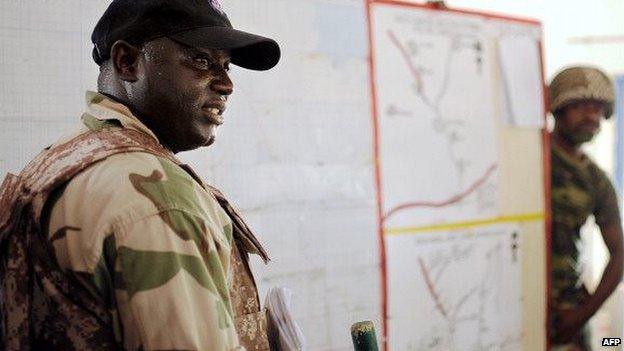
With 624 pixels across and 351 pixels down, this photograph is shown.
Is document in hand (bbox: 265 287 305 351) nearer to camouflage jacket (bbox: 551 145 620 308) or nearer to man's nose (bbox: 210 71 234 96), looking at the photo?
man's nose (bbox: 210 71 234 96)

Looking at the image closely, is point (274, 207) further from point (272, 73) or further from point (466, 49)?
point (466, 49)

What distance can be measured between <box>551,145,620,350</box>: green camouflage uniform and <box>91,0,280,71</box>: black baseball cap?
160cm

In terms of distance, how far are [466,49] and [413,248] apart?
0.61 meters

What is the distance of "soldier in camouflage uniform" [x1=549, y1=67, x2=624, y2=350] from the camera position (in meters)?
2.23

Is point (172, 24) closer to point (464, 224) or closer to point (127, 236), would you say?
point (127, 236)

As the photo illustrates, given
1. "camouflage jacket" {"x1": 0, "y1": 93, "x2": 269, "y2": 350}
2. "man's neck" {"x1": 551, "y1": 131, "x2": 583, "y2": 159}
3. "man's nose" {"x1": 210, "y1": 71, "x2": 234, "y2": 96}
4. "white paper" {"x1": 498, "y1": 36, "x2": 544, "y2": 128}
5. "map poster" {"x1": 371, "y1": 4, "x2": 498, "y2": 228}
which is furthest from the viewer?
"man's neck" {"x1": 551, "y1": 131, "x2": 583, "y2": 159}

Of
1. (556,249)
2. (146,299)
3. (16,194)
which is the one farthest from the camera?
(556,249)

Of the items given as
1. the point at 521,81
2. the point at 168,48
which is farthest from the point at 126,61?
the point at 521,81

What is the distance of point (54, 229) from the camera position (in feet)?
2.52

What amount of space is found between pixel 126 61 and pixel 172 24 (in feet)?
0.29

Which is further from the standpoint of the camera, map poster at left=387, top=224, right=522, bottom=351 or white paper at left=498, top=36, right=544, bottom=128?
white paper at left=498, top=36, right=544, bottom=128

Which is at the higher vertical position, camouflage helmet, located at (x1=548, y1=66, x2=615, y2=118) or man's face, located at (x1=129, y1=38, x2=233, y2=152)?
camouflage helmet, located at (x1=548, y1=66, x2=615, y2=118)

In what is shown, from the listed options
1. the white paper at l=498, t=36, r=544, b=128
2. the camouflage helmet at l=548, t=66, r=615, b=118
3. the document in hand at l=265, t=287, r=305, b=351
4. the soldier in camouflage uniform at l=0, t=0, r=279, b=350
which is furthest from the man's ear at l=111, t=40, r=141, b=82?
the camouflage helmet at l=548, t=66, r=615, b=118

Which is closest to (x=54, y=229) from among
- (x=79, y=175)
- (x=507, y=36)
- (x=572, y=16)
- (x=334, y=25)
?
(x=79, y=175)
